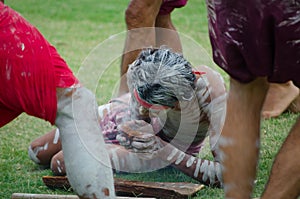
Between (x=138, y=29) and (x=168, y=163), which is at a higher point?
(x=138, y=29)

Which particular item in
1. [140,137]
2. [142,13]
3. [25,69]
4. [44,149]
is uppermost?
[25,69]

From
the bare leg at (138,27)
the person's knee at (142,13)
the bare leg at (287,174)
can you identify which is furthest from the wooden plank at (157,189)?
the person's knee at (142,13)

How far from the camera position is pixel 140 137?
3221mm

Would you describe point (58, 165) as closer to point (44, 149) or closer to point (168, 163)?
point (44, 149)

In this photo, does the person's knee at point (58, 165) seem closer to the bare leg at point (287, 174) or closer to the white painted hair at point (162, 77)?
the white painted hair at point (162, 77)

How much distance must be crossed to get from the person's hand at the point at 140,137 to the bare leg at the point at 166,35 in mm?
946

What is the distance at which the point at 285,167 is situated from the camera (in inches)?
93.9

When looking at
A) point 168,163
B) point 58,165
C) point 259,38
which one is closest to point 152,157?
point 168,163

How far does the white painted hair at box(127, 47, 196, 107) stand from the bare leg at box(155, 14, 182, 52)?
1043mm

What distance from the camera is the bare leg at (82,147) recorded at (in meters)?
2.48

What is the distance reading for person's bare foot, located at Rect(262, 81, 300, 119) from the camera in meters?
4.28

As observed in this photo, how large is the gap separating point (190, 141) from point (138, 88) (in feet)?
1.49

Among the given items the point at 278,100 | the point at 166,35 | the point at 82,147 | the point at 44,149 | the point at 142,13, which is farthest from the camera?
the point at 278,100

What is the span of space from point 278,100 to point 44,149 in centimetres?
142
